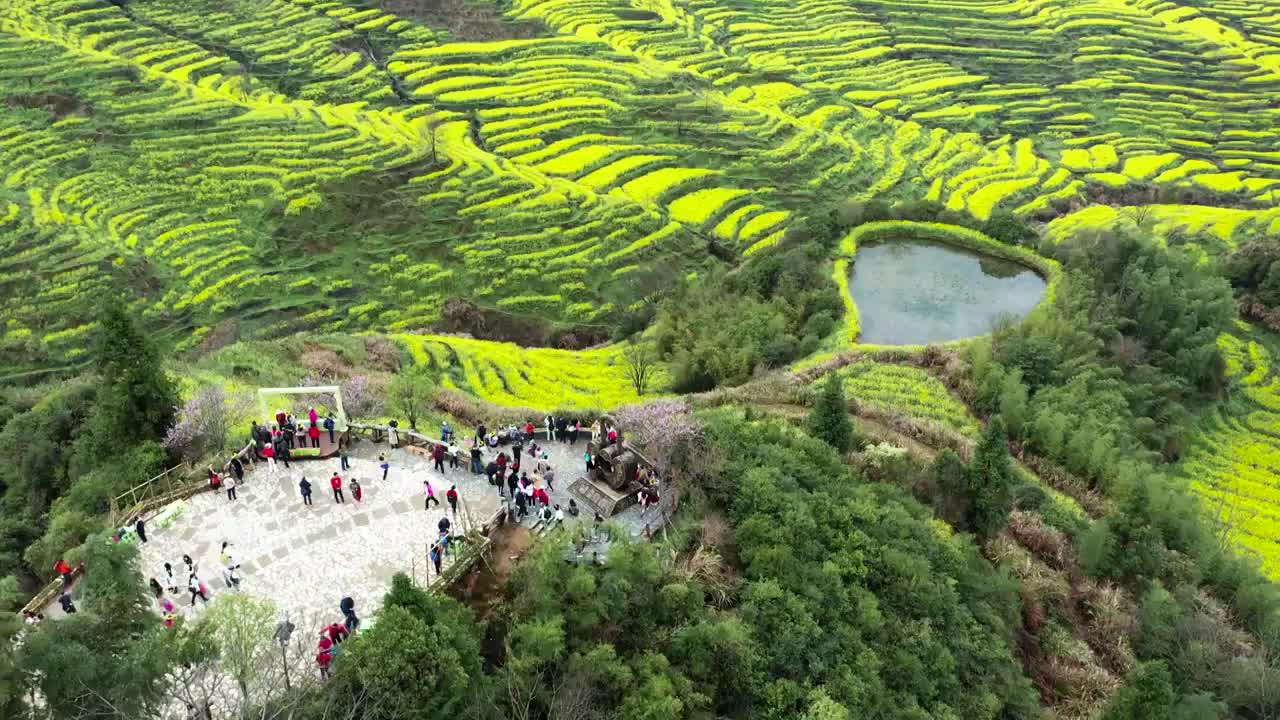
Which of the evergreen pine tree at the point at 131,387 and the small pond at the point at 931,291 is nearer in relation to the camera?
the evergreen pine tree at the point at 131,387

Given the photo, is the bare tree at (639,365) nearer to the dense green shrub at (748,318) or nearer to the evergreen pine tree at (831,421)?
the dense green shrub at (748,318)

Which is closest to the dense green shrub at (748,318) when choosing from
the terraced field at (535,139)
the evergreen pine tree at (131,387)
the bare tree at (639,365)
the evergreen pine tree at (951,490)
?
the bare tree at (639,365)

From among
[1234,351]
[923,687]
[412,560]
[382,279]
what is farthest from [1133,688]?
[382,279]

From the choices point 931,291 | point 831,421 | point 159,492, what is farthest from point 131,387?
point 931,291

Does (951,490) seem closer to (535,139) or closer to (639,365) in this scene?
(639,365)

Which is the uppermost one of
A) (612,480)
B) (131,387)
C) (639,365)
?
(131,387)

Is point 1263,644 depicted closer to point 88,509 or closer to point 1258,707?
point 1258,707
